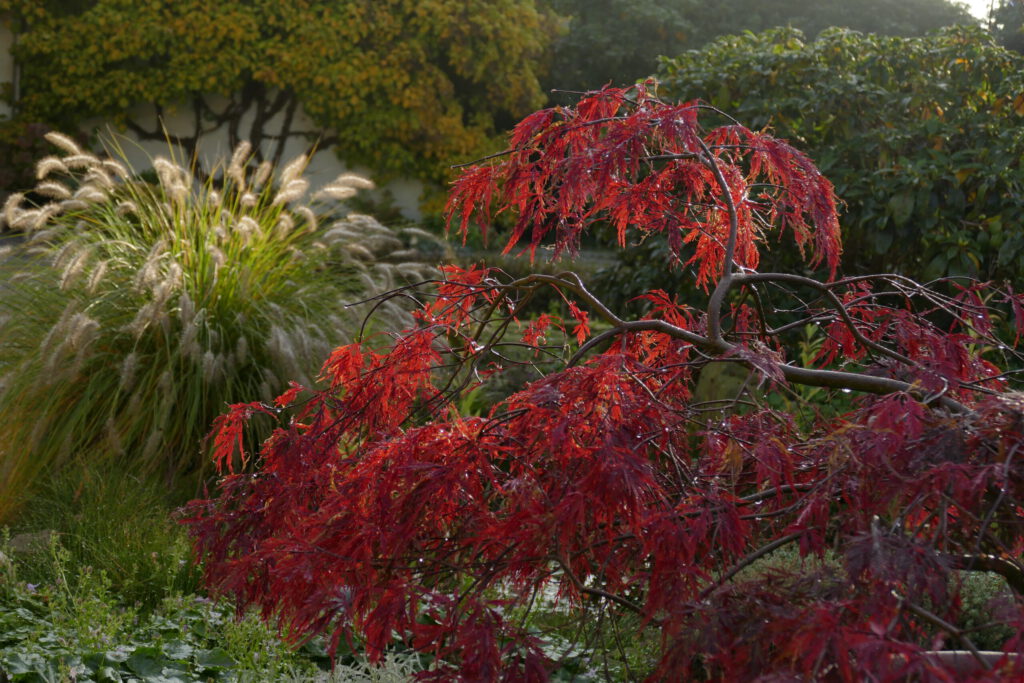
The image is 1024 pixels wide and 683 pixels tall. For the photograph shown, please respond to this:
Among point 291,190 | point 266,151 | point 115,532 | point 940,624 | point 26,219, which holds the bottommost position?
point 266,151

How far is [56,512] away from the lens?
12.2 feet

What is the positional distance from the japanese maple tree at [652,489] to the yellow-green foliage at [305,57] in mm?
10754

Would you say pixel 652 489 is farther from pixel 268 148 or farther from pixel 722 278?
pixel 268 148

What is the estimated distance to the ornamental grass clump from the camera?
12.9ft

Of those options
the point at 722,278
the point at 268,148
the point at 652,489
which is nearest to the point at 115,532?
the point at 722,278

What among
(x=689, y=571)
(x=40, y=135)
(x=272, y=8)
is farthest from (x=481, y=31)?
(x=689, y=571)

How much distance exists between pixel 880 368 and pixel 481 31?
11.4m

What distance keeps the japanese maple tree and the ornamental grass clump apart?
2.01 meters

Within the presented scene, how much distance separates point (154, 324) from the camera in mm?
4250

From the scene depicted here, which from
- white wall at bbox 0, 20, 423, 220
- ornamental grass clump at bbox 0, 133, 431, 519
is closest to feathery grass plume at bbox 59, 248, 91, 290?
ornamental grass clump at bbox 0, 133, 431, 519

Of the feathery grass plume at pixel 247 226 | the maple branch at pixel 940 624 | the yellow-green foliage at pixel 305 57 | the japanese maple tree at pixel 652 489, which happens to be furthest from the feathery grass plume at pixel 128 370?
the yellow-green foliage at pixel 305 57

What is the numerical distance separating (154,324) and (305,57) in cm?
892

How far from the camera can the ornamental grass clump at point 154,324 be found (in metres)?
3.94

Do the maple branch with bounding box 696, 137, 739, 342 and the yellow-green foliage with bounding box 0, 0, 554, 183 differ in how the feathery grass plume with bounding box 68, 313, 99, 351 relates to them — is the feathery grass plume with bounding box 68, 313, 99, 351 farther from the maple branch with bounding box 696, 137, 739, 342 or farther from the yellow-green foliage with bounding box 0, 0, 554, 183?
the yellow-green foliage with bounding box 0, 0, 554, 183
